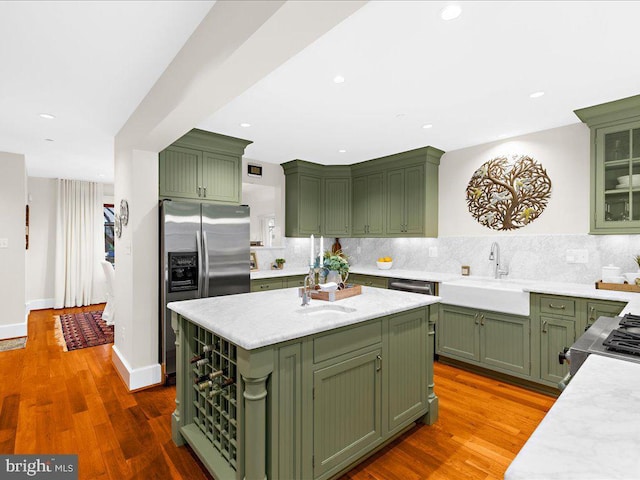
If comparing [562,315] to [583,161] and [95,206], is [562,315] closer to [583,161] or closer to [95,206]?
[583,161]

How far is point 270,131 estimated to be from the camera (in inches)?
142

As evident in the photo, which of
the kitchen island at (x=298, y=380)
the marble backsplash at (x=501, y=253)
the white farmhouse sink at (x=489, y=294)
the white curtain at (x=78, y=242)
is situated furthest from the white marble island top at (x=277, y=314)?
the white curtain at (x=78, y=242)

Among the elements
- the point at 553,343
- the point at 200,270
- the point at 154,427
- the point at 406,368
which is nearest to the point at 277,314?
the point at 406,368

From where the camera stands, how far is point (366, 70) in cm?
229

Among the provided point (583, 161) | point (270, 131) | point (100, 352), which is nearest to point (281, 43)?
point (270, 131)

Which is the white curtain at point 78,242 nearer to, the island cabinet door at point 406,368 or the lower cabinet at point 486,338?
the lower cabinet at point 486,338

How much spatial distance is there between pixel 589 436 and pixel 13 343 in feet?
19.1

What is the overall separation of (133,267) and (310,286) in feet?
5.88

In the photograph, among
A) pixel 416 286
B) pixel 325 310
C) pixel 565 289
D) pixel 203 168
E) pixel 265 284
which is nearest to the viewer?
pixel 325 310

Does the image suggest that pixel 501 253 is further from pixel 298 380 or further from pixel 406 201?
pixel 298 380

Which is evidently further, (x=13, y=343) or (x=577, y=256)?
(x=13, y=343)

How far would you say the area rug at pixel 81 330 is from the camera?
Result: 437 cm

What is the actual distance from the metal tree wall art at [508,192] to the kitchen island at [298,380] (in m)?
2.00

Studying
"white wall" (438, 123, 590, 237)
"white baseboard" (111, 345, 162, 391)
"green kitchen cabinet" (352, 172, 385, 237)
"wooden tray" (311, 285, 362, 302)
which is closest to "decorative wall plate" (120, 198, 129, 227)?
"white baseboard" (111, 345, 162, 391)
